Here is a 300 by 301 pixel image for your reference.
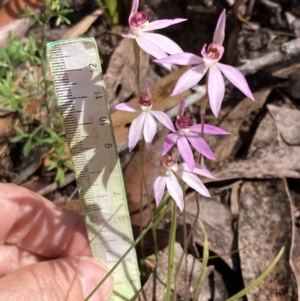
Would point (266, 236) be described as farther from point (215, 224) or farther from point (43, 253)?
point (43, 253)

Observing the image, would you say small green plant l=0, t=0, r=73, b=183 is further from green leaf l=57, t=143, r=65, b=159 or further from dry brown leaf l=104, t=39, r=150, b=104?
dry brown leaf l=104, t=39, r=150, b=104

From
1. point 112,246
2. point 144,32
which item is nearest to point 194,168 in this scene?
point 144,32

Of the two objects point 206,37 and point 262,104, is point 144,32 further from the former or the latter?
point 206,37

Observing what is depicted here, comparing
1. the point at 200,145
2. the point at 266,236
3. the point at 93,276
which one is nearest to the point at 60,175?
the point at 93,276

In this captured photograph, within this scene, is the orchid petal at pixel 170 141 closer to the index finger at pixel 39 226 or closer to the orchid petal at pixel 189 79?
the orchid petal at pixel 189 79

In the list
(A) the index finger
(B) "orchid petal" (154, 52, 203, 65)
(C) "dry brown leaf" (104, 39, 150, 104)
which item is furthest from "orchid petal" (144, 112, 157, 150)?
(C) "dry brown leaf" (104, 39, 150, 104)

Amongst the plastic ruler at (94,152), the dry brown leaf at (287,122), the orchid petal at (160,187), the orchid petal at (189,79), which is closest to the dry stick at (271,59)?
the dry brown leaf at (287,122)
